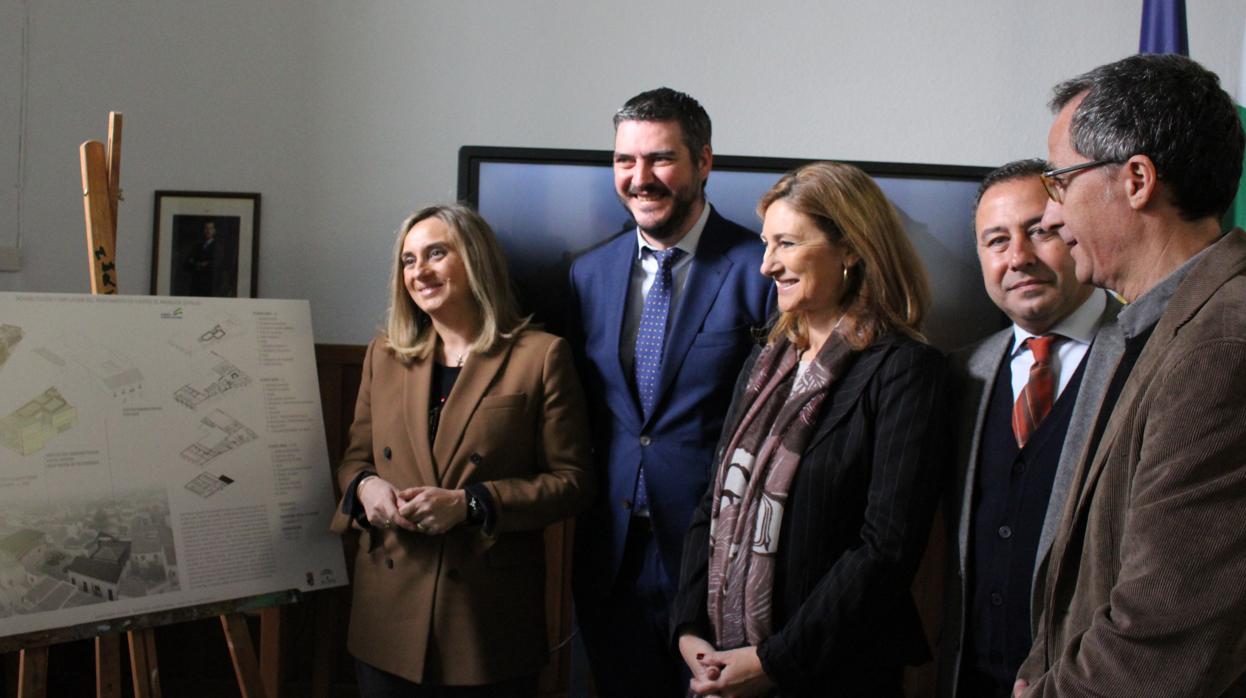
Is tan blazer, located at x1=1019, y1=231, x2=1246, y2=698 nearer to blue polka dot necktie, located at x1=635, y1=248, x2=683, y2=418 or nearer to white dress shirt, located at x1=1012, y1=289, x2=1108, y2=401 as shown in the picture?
white dress shirt, located at x1=1012, y1=289, x2=1108, y2=401

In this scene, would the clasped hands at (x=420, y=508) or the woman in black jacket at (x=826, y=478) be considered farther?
the clasped hands at (x=420, y=508)

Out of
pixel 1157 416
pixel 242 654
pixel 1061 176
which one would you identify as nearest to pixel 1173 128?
pixel 1061 176

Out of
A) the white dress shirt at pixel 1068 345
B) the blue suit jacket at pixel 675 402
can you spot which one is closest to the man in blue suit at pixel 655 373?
the blue suit jacket at pixel 675 402

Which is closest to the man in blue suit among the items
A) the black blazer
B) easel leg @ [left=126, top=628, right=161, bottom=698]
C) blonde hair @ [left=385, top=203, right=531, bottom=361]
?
blonde hair @ [left=385, top=203, right=531, bottom=361]

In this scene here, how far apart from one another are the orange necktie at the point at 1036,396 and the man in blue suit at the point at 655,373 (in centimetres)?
59

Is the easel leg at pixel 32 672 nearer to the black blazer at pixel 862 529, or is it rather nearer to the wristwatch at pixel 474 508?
A: the wristwatch at pixel 474 508

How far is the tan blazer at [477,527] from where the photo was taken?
6.77ft

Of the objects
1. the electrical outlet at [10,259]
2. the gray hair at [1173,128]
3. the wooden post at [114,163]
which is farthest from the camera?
the electrical outlet at [10,259]

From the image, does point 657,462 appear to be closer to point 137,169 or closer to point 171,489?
point 171,489

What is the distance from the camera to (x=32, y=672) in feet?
6.29

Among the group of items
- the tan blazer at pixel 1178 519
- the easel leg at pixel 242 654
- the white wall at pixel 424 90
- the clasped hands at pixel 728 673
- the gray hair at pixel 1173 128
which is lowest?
the easel leg at pixel 242 654

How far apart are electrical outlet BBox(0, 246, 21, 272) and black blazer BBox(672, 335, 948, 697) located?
2.56 metres

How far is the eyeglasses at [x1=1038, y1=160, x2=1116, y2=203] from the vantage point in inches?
44.9

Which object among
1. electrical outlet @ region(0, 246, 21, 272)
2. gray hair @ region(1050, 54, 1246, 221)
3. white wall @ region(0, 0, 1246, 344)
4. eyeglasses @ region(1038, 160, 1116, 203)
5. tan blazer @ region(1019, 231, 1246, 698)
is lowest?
tan blazer @ region(1019, 231, 1246, 698)
